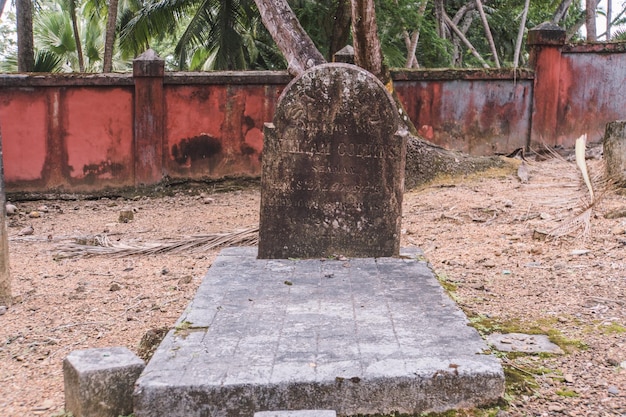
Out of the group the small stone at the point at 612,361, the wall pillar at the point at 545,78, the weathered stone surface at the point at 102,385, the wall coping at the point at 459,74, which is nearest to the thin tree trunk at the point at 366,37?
the wall coping at the point at 459,74

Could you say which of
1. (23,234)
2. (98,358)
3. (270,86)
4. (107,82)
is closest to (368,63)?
(270,86)

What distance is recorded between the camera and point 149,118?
10.6m

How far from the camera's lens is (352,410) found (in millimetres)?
2848

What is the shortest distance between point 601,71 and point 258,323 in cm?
950

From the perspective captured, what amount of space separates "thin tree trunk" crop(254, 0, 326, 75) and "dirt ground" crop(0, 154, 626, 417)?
6.54 feet

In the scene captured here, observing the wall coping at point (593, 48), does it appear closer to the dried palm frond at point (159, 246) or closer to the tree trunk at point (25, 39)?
the dried palm frond at point (159, 246)

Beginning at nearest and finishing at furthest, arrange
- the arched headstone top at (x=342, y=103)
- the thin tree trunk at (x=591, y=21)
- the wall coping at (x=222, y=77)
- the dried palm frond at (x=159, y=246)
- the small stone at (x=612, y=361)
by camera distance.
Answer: the small stone at (x=612, y=361)
the arched headstone top at (x=342, y=103)
the dried palm frond at (x=159, y=246)
the wall coping at (x=222, y=77)
the thin tree trunk at (x=591, y=21)

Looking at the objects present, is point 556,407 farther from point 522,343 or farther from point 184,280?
point 184,280

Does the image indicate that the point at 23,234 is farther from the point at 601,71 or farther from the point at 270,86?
the point at 601,71

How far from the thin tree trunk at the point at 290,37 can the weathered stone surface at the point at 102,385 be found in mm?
6666

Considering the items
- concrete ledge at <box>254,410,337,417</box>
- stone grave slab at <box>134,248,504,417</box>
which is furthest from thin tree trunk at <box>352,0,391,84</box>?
concrete ledge at <box>254,410,337,417</box>

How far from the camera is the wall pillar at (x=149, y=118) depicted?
10492 millimetres

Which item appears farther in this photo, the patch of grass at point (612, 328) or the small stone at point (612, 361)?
the patch of grass at point (612, 328)

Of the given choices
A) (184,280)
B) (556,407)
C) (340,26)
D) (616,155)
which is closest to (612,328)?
(556,407)
